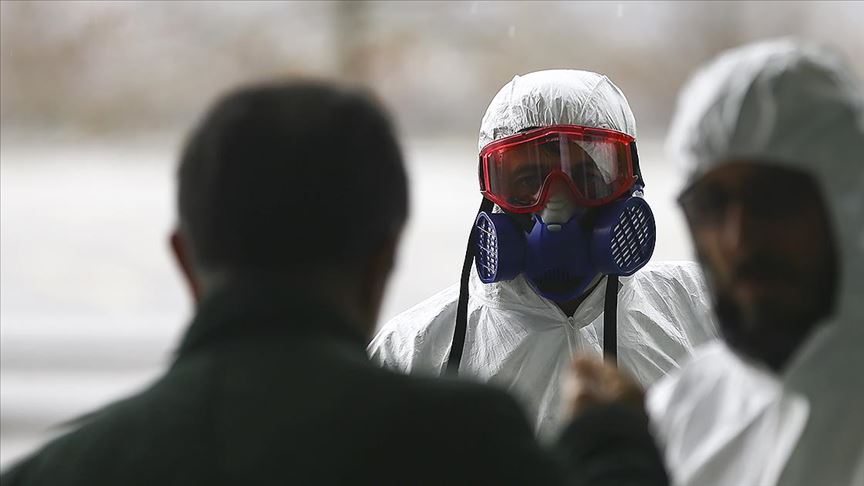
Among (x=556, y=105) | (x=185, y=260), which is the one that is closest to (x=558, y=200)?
(x=556, y=105)

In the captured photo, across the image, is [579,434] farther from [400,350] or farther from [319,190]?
[400,350]

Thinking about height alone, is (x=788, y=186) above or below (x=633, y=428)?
above

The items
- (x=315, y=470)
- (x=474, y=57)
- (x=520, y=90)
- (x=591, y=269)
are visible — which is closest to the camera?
(x=315, y=470)

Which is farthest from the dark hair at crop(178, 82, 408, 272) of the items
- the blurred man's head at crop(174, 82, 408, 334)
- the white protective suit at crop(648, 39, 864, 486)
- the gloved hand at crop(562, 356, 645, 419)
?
the white protective suit at crop(648, 39, 864, 486)

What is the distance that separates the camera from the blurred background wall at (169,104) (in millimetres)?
3518

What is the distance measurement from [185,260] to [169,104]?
2918 mm

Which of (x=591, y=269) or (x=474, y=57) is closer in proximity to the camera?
(x=591, y=269)

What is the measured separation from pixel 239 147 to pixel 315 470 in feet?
1.00

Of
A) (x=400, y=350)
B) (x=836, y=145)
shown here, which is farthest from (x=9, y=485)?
(x=400, y=350)

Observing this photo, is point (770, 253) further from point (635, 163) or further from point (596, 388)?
point (635, 163)

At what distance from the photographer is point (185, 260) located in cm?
110

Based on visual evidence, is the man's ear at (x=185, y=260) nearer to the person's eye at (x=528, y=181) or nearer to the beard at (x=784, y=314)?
the beard at (x=784, y=314)

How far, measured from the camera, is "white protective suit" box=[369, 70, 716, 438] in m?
2.26

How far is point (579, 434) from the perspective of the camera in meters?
1.08
